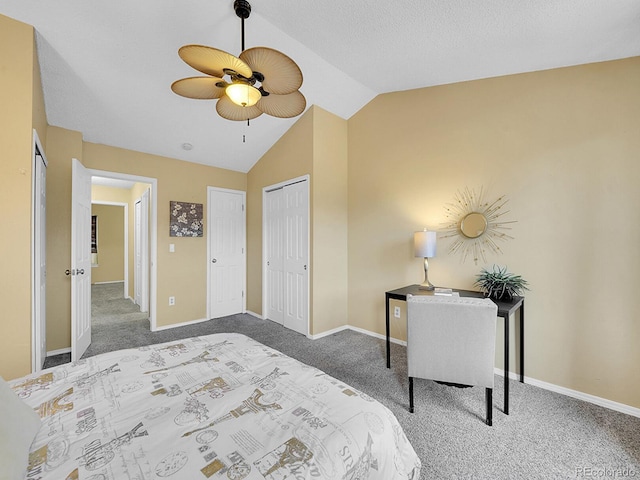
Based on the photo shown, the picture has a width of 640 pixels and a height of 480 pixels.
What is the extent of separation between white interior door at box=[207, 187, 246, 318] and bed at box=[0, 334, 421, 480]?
2.91m

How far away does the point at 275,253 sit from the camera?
4.09 m

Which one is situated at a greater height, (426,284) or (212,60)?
(212,60)

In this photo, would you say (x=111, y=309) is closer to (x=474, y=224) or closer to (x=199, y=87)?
(x=199, y=87)

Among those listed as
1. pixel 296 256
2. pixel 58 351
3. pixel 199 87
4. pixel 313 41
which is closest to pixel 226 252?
pixel 296 256

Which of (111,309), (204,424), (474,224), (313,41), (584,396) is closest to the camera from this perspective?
(204,424)

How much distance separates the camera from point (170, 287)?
3.86m

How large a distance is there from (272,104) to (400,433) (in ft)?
6.60

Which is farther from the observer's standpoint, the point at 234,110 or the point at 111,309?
the point at 111,309

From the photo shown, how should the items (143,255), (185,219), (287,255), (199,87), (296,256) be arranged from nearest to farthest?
(199,87), (296,256), (287,255), (185,219), (143,255)

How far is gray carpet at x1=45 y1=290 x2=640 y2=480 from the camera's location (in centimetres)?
152

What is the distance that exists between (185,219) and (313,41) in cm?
284

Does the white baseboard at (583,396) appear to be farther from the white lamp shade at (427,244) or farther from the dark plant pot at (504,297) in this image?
the white lamp shade at (427,244)
